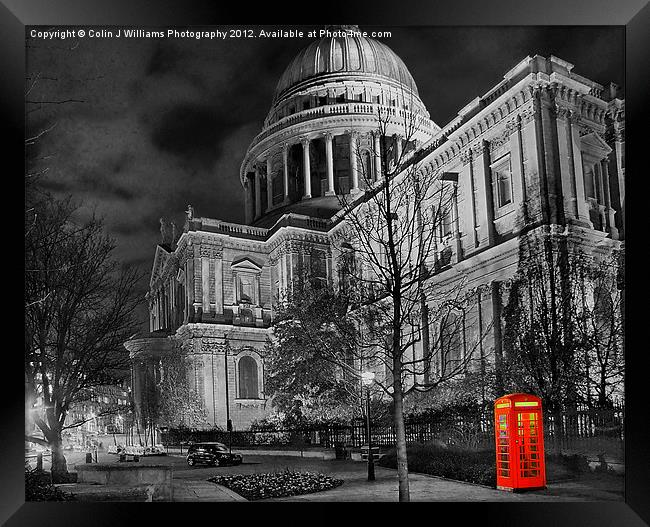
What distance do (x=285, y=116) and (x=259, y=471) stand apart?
685cm

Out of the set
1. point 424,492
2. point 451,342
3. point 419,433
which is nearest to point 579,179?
point 451,342

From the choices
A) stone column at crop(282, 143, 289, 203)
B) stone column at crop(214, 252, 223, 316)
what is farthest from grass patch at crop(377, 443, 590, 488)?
stone column at crop(282, 143, 289, 203)

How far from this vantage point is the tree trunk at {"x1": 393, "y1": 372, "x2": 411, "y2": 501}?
12.0 m

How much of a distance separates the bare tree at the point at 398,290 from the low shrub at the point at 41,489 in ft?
15.5

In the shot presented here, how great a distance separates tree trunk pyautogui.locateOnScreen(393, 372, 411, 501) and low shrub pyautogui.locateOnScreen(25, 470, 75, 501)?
515 cm

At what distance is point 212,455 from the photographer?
1315cm

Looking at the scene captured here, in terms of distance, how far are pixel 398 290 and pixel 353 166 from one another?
3.37m

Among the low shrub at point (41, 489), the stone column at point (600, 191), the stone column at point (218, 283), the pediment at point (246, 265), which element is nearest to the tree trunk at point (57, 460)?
the low shrub at point (41, 489)

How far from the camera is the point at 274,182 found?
15.6 m

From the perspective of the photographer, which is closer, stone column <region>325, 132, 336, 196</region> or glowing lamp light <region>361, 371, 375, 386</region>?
glowing lamp light <region>361, 371, 375, 386</region>

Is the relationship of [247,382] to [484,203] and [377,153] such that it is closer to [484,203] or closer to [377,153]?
[377,153]

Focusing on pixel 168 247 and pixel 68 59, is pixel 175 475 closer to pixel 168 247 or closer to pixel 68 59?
pixel 168 247

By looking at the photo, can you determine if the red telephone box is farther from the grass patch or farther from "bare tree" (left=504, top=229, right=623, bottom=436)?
"bare tree" (left=504, top=229, right=623, bottom=436)
